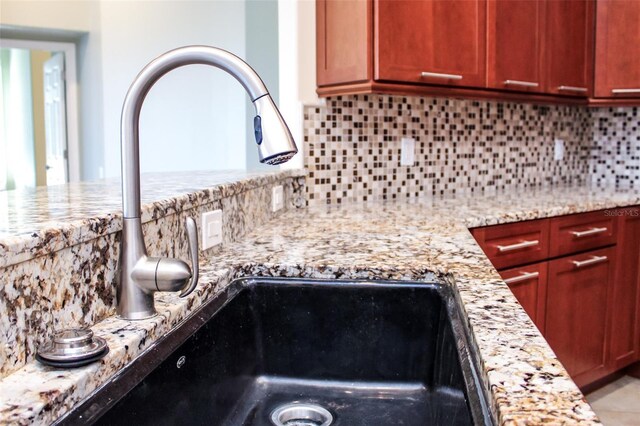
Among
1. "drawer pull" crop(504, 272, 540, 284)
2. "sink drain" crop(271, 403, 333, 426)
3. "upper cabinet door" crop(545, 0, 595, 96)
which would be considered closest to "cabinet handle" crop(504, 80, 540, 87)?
"upper cabinet door" crop(545, 0, 595, 96)

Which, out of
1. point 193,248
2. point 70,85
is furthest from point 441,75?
point 70,85

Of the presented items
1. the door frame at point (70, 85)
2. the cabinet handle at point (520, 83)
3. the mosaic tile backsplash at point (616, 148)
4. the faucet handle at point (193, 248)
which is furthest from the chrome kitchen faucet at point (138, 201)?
the door frame at point (70, 85)

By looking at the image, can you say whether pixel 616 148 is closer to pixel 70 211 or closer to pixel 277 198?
pixel 277 198

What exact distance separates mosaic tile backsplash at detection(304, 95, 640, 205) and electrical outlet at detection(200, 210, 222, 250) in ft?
3.44

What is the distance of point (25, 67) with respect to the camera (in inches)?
240

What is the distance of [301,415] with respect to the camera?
1121 mm

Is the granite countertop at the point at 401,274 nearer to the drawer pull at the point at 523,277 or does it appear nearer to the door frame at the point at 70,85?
the drawer pull at the point at 523,277

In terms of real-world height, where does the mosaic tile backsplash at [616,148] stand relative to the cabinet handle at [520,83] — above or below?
below

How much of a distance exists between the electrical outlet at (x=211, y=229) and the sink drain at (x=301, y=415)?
386 millimetres

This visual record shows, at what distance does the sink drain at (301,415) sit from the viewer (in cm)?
109

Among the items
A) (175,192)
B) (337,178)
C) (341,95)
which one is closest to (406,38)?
(341,95)

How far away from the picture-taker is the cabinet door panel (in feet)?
8.85

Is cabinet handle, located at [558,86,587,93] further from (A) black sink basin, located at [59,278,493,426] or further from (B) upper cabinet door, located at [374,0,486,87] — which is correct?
(A) black sink basin, located at [59,278,493,426]

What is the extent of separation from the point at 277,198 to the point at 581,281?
4.46 ft
